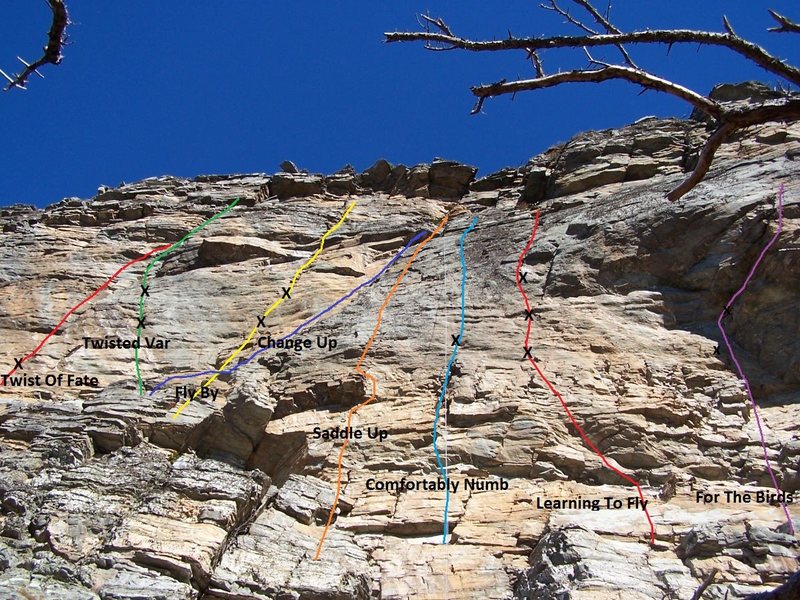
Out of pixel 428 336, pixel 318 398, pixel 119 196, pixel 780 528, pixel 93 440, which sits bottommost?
pixel 780 528

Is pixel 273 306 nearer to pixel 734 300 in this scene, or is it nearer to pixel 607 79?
pixel 734 300

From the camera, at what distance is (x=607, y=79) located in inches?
331

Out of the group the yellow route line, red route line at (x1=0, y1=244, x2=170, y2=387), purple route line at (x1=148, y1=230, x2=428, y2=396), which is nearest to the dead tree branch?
the yellow route line

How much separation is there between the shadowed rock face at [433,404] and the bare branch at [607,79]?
32.2 ft

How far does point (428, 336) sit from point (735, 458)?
333 inches

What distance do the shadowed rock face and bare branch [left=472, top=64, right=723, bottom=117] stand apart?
9.82m

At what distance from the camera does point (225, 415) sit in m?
22.3

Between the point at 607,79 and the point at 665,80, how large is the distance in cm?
55

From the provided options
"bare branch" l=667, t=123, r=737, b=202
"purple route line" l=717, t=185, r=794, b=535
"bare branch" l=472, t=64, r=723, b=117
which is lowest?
"bare branch" l=667, t=123, r=737, b=202

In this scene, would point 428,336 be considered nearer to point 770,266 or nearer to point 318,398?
point 318,398

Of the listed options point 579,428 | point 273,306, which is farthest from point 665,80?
point 273,306

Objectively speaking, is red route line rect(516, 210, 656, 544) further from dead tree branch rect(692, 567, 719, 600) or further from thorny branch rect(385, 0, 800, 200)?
thorny branch rect(385, 0, 800, 200)

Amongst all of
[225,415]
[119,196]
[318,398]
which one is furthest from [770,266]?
[119,196]

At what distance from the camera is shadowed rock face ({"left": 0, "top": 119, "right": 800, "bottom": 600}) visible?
16969mm
